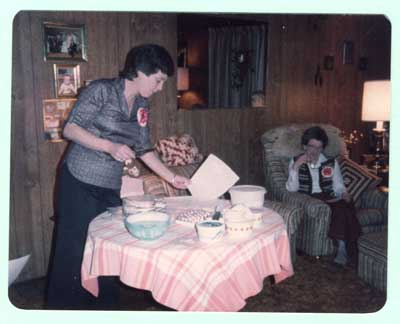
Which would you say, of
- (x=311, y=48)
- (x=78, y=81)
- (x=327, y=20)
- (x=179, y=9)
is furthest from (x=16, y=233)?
(x=327, y=20)

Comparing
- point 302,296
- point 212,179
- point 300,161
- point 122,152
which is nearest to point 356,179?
point 300,161

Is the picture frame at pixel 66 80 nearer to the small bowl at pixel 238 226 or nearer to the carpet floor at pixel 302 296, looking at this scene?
the carpet floor at pixel 302 296

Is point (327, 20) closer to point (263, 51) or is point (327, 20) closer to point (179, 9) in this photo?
point (263, 51)

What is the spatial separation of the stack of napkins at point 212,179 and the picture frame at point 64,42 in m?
1.59

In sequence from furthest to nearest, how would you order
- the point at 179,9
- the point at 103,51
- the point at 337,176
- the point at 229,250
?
the point at 337,176
the point at 103,51
the point at 229,250
the point at 179,9

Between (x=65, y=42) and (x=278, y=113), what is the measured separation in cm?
248

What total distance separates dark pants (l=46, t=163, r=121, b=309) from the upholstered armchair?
5.36 feet

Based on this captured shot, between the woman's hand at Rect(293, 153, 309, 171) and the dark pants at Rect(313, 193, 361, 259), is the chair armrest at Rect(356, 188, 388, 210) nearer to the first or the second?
the dark pants at Rect(313, 193, 361, 259)

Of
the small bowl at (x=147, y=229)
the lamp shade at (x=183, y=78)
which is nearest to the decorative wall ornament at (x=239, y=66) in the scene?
the lamp shade at (x=183, y=78)

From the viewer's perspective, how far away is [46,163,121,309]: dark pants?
7.42 feet

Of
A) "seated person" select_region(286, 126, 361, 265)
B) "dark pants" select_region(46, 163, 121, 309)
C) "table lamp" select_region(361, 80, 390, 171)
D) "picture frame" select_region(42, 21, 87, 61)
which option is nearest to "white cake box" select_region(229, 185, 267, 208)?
"dark pants" select_region(46, 163, 121, 309)

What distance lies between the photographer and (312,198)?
3.41m

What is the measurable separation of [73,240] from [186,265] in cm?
88

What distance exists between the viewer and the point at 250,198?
2.21 meters
